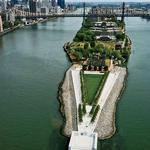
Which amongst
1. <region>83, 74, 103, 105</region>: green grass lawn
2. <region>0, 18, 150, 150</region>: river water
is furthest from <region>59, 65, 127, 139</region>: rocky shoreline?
<region>83, 74, 103, 105</region>: green grass lawn

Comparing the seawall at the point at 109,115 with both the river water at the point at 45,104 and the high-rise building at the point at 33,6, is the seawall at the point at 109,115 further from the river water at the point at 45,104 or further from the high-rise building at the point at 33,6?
the high-rise building at the point at 33,6

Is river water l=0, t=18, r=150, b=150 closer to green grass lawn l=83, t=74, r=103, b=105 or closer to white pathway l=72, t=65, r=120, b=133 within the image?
white pathway l=72, t=65, r=120, b=133

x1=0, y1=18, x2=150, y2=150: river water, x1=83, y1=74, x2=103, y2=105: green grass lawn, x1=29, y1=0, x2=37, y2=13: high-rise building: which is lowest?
x1=0, y1=18, x2=150, y2=150: river water

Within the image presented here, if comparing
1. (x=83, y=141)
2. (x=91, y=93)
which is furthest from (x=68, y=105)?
(x=83, y=141)

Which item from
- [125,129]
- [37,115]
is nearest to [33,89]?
[37,115]

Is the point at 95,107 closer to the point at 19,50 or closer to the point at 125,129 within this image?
the point at 125,129

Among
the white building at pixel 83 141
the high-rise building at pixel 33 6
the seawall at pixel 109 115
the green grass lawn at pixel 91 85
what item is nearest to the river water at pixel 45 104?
the seawall at pixel 109 115
